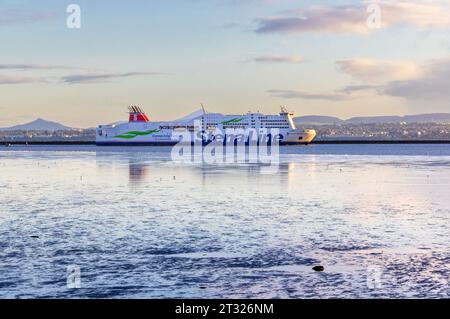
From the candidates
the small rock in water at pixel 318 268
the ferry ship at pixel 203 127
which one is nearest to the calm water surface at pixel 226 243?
the small rock in water at pixel 318 268

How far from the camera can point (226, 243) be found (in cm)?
1359

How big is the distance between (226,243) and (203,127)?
14250 cm

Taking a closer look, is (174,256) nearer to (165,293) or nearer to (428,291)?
(165,293)

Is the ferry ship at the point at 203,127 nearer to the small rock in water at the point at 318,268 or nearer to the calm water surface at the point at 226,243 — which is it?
the calm water surface at the point at 226,243

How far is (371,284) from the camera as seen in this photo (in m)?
9.91

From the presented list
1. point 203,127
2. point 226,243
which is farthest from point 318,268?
point 203,127

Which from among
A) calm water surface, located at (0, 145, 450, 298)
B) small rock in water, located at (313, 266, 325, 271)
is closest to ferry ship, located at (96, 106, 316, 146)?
calm water surface, located at (0, 145, 450, 298)

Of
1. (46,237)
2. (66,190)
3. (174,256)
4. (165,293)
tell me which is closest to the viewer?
(165,293)

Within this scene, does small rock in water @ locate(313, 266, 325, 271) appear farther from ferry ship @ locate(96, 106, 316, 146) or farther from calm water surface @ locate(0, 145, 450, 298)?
ferry ship @ locate(96, 106, 316, 146)
